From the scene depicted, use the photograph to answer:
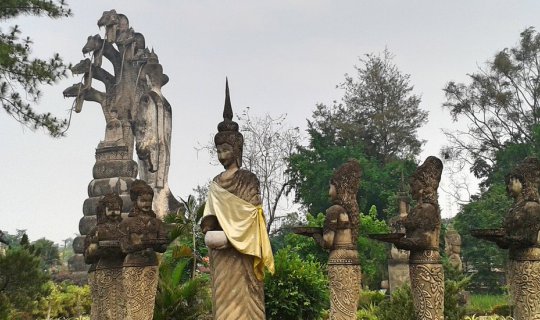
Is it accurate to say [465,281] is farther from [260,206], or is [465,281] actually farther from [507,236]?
[260,206]

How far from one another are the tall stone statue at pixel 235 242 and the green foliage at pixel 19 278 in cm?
505

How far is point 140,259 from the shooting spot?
7.76 metres

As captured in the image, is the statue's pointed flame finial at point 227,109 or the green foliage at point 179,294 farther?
the green foliage at point 179,294

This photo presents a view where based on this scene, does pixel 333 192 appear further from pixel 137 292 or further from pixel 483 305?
pixel 483 305

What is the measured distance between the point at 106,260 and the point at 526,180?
555 cm

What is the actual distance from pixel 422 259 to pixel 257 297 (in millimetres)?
2030

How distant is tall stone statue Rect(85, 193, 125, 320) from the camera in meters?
8.55

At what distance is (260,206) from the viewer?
6812 mm

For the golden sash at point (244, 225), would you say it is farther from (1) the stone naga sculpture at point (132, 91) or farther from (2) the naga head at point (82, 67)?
(2) the naga head at point (82, 67)

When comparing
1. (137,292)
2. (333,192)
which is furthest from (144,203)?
(333,192)

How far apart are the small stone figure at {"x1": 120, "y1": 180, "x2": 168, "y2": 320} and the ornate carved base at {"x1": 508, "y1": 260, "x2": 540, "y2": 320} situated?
4.09m

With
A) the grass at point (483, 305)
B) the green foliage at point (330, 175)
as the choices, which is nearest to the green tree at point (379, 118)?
the green foliage at point (330, 175)

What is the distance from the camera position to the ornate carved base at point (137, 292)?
25.2ft

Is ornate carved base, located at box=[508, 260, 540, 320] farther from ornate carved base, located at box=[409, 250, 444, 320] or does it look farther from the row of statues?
ornate carved base, located at box=[409, 250, 444, 320]
